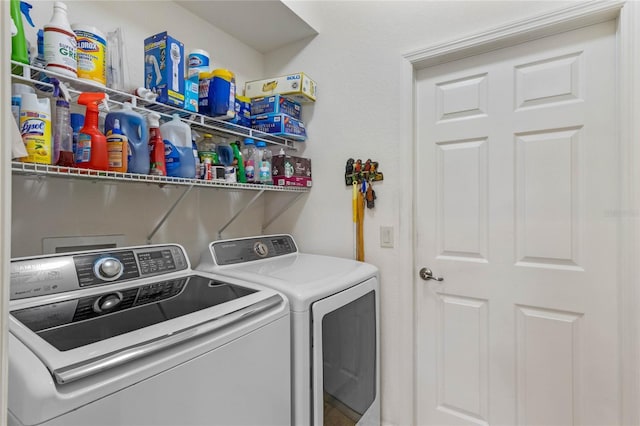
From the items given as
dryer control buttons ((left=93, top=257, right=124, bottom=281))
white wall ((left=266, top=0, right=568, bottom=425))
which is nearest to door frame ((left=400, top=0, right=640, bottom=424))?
white wall ((left=266, top=0, right=568, bottom=425))

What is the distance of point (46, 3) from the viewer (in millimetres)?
1321

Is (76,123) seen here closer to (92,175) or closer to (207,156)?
(92,175)

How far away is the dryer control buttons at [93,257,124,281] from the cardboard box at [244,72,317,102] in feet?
4.22

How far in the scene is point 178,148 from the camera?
1411mm

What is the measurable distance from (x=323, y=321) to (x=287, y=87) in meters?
1.40

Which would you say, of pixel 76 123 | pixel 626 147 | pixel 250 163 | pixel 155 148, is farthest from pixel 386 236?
pixel 76 123

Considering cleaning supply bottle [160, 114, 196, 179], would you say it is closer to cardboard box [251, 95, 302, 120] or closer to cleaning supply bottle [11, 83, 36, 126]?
cleaning supply bottle [11, 83, 36, 126]

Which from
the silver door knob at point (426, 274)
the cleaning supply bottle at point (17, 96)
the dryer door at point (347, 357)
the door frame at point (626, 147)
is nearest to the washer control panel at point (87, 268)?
the cleaning supply bottle at point (17, 96)

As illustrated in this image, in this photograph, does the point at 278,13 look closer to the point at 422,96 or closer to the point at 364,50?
the point at 364,50

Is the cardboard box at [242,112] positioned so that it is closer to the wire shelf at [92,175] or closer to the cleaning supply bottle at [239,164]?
the cleaning supply bottle at [239,164]

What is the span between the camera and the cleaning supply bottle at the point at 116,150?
1.17m

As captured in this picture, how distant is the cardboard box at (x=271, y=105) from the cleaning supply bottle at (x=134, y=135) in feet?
2.69

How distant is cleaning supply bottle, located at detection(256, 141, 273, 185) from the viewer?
1862 millimetres

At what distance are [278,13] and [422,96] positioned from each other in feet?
3.19
